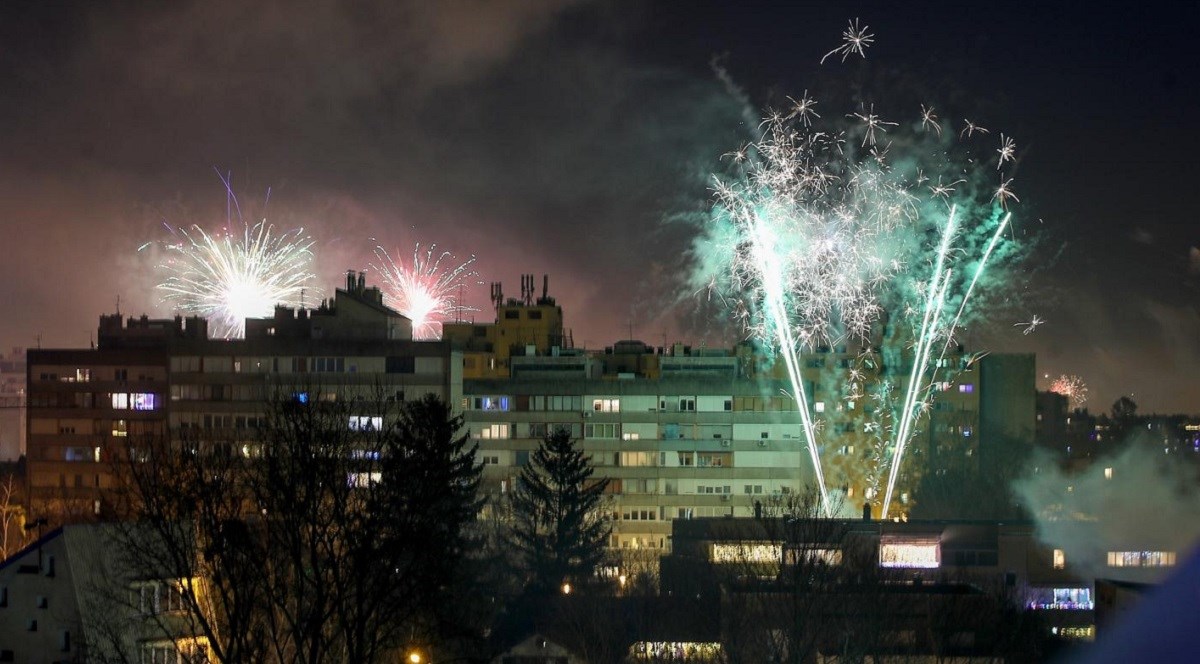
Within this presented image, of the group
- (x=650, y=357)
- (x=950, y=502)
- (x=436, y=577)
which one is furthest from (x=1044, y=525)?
(x=650, y=357)

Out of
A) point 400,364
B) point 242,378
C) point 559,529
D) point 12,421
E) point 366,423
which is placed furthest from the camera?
point 12,421

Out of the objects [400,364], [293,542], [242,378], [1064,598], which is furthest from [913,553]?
[242,378]

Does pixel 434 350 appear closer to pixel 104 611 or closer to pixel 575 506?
pixel 575 506

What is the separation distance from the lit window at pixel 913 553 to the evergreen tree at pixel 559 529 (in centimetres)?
753

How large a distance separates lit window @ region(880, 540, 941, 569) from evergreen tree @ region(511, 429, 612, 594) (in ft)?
24.7

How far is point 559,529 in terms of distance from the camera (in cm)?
3753

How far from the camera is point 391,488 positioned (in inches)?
779

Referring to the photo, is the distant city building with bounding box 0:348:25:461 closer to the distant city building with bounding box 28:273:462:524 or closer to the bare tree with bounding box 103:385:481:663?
the distant city building with bounding box 28:273:462:524

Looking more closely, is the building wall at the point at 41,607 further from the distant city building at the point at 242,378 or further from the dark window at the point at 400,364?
the dark window at the point at 400,364

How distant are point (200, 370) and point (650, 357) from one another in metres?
23.9

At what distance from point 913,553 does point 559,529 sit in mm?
9359

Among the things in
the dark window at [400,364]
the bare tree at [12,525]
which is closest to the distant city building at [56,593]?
the bare tree at [12,525]

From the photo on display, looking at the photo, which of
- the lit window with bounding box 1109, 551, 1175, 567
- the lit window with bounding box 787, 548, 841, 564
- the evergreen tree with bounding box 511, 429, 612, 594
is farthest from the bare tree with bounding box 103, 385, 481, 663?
the lit window with bounding box 1109, 551, 1175, 567

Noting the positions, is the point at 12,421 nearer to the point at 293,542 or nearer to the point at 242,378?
the point at 242,378
